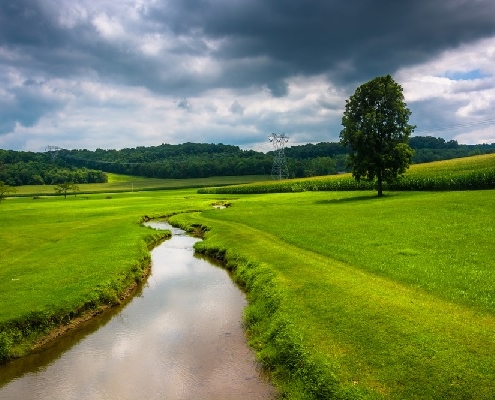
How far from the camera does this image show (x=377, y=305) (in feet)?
59.3

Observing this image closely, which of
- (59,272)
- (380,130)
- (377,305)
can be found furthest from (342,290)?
(380,130)

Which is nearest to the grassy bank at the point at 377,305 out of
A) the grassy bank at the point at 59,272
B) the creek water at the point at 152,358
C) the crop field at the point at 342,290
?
the crop field at the point at 342,290

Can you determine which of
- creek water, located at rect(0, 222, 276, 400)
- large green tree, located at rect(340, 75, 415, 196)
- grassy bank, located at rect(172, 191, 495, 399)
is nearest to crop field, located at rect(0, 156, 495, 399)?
grassy bank, located at rect(172, 191, 495, 399)

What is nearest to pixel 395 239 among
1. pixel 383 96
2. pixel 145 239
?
pixel 145 239

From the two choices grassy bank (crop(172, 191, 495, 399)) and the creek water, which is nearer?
grassy bank (crop(172, 191, 495, 399))

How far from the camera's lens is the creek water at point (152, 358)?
606 inches

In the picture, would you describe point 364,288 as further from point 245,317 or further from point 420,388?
point 420,388

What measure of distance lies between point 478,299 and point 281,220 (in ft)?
96.6

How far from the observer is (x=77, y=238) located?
4312 centimetres

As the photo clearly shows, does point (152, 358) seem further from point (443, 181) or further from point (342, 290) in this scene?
point (443, 181)

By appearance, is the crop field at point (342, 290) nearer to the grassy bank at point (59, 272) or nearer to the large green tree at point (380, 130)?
the grassy bank at point (59, 272)

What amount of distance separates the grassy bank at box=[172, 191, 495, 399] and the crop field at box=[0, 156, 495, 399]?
56mm

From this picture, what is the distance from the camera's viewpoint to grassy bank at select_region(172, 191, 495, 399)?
42.8 ft

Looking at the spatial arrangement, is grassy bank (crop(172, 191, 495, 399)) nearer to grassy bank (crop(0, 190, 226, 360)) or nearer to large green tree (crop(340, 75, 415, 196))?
grassy bank (crop(0, 190, 226, 360))
